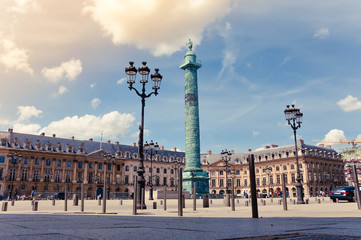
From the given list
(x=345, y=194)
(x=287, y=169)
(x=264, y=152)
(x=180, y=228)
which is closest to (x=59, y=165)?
(x=264, y=152)

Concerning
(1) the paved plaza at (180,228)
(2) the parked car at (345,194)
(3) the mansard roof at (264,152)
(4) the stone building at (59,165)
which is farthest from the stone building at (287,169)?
(1) the paved plaza at (180,228)

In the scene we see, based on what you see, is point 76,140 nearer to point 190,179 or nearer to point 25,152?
point 25,152

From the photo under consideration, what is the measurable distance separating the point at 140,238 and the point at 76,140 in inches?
3202

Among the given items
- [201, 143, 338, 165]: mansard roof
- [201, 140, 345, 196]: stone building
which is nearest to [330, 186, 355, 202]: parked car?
[201, 140, 345, 196]: stone building

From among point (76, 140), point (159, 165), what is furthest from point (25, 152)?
point (159, 165)

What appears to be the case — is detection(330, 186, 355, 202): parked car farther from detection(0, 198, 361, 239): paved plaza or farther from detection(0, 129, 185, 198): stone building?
detection(0, 129, 185, 198): stone building

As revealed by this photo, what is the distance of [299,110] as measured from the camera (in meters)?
26.0

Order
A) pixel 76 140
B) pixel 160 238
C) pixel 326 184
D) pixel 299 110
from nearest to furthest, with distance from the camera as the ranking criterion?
pixel 160 238 < pixel 299 110 < pixel 76 140 < pixel 326 184

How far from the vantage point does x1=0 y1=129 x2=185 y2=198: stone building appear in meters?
67.3

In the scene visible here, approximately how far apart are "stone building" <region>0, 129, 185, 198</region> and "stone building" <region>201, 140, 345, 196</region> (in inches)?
811

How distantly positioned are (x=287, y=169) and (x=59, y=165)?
Answer: 58.5m

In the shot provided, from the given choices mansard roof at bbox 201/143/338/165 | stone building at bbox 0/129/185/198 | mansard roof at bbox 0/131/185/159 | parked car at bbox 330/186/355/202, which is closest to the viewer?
parked car at bbox 330/186/355/202

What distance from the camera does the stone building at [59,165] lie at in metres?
67.3

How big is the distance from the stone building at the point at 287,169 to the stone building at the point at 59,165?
2059 centimetres
